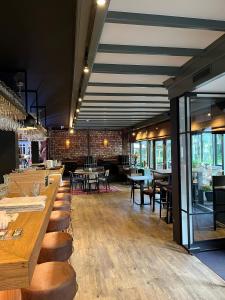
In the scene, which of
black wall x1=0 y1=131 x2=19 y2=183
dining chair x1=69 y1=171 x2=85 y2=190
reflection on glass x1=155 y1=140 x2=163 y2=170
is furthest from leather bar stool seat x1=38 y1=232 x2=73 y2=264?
reflection on glass x1=155 y1=140 x2=163 y2=170

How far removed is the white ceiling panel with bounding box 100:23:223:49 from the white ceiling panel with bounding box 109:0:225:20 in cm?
27

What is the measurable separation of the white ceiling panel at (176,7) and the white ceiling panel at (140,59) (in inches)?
40.2

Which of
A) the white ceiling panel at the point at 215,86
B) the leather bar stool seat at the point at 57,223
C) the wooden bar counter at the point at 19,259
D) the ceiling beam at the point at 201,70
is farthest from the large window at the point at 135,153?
the wooden bar counter at the point at 19,259

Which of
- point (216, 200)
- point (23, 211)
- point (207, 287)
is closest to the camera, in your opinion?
point (23, 211)

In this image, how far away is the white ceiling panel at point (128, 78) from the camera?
167 inches

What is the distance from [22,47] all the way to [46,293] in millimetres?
2329

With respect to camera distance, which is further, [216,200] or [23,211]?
[216,200]

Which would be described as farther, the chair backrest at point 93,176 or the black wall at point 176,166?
the chair backrest at point 93,176

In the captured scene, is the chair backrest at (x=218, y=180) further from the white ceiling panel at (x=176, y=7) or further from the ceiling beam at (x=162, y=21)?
the white ceiling panel at (x=176, y=7)

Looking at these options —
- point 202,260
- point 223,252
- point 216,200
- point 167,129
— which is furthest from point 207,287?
point 167,129

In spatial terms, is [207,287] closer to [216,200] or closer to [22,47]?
[216,200]

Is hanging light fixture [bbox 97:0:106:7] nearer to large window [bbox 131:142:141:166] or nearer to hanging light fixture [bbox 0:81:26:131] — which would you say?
hanging light fixture [bbox 0:81:26:131]

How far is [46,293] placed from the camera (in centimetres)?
157

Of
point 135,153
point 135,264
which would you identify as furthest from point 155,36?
point 135,153
